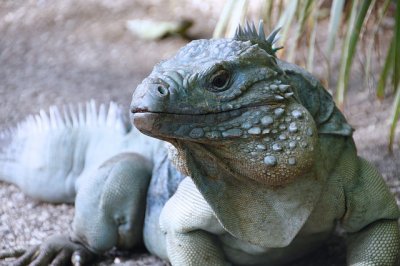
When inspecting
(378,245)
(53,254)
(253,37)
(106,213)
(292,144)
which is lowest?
(53,254)

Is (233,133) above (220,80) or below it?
below

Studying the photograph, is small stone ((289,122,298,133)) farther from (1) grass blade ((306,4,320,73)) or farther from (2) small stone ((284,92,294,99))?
(1) grass blade ((306,4,320,73))

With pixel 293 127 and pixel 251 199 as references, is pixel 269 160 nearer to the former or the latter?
pixel 293 127

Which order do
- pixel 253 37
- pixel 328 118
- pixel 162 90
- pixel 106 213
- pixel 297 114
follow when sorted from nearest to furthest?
pixel 162 90, pixel 297 114, pixel 253 37, pixel 328 118, pixel 106 213

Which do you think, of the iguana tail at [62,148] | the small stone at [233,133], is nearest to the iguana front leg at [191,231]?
the small stone at [233,133]

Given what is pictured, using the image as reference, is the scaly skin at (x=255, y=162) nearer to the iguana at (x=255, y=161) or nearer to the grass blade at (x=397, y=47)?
the iguana at (x=255, y=161)

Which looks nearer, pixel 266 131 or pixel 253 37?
pixel 266 131

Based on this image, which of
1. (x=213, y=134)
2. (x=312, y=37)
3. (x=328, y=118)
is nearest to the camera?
(x=213, y=134)

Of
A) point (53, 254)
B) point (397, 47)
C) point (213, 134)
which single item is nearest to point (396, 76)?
point (397, 47)
